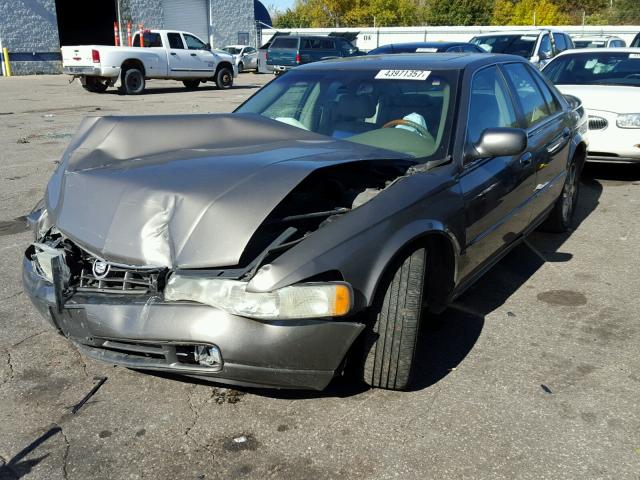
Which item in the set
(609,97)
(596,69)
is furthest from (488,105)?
(596,69)

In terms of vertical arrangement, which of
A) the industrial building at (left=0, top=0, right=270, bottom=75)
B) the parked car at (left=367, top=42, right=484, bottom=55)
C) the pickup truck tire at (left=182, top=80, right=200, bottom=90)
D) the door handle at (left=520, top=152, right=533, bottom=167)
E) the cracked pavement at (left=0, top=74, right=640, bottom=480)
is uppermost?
the industrial building at (left=0, top=0, right=270, bottom=75)

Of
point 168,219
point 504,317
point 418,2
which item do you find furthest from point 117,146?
point 418,2

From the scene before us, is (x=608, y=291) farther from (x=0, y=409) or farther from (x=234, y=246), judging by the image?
(x=0, y=409)

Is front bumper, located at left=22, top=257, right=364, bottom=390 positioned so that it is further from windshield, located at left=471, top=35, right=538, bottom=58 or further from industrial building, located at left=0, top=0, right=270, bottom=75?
industrial building, located at left=0, top=0, right=270, bottom=75

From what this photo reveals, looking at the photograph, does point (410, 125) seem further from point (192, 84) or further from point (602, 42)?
point (192, 84)

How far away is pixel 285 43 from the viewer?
80.9 ft

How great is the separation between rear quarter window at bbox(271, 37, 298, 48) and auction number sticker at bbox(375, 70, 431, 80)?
2143cm

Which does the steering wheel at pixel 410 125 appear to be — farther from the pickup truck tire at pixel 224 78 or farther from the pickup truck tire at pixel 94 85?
the pickup truck tire at pixel 224 78

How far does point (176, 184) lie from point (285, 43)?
23201 mm

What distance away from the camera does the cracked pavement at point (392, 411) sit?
247 centimetres

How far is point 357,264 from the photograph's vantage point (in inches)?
100.0

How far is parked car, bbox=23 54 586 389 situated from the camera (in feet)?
8.07

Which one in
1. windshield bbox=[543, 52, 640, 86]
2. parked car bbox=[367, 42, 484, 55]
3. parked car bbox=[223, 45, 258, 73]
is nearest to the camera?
windshield bbox=[543, 52, 640, 86]

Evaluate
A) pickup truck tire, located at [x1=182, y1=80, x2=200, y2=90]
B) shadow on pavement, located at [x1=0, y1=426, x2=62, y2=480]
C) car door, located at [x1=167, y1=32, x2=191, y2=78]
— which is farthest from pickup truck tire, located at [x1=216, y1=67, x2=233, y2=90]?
shadow on pavement, located at [x1=0, y1=426, x2=62, y2=480]
